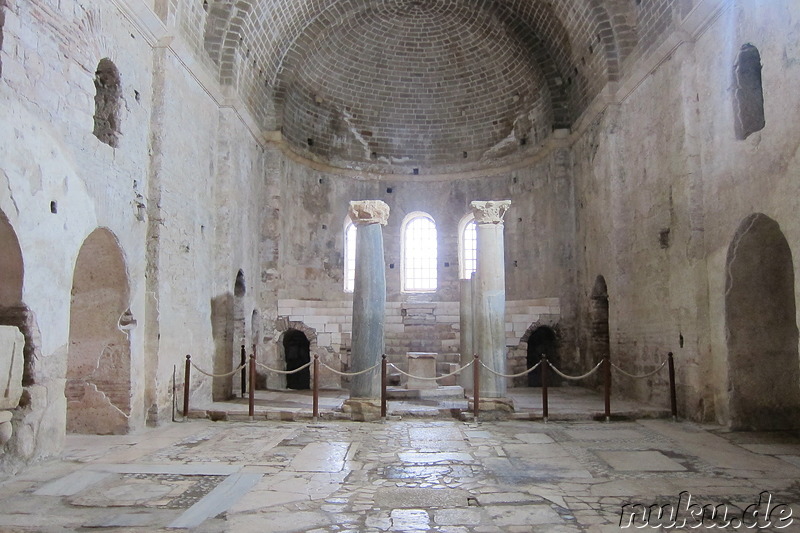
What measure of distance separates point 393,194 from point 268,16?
7043mm

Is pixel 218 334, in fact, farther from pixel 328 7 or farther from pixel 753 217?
pixel 753 217

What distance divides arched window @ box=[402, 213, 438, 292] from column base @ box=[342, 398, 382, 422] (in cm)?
916

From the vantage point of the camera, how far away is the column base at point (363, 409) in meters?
10.7

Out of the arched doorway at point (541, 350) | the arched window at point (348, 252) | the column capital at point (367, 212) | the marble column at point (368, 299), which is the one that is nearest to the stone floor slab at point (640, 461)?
the marble column at point (368, 299)

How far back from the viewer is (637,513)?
5594mm

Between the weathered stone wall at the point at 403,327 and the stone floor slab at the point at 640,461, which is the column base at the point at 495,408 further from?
the weathered stone wall at the point at 403,327

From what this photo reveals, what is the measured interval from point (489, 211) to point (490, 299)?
1.65 metres

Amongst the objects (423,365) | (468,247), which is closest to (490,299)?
(423,365)

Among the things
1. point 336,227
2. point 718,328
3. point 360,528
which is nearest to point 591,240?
point 718,328

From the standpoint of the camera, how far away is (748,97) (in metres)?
9.44

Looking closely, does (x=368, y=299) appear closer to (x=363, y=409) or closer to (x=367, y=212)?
(x=367, y=212)

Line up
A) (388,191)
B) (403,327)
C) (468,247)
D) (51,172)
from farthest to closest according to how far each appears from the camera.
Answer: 1. (468,247)
2. (388,191)
3. (403,327)
4. (51,172)

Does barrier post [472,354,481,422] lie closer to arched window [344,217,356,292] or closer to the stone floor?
the stone floor

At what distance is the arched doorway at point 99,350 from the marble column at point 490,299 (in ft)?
19.7
